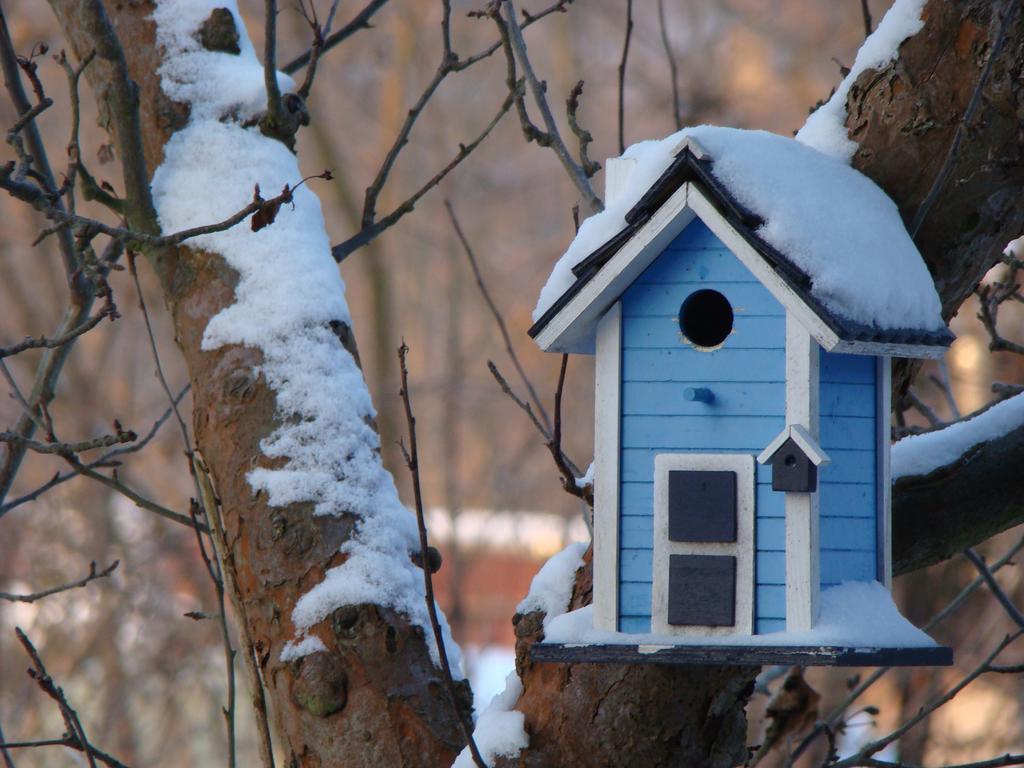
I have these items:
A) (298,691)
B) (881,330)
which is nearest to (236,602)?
(298,691)

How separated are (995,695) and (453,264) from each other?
21.7ft

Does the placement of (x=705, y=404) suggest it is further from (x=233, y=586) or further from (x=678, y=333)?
(x=233, y=586)

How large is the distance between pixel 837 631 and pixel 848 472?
1.03 ft

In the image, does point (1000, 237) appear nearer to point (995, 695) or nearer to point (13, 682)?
point (995, 695)

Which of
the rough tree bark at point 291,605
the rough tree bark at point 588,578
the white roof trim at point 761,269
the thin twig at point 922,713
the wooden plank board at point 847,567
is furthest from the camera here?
the thin twig at point 922,713

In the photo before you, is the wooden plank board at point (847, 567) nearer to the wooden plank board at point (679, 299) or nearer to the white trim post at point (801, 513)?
the white trim post at point (801, 513)

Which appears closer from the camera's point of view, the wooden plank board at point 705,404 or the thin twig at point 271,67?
the wooden plank board at point 705,404

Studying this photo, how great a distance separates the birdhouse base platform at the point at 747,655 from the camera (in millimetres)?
1764

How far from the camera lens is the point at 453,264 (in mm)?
12391

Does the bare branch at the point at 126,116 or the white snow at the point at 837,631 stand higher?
the bare branch at the point at 126,116

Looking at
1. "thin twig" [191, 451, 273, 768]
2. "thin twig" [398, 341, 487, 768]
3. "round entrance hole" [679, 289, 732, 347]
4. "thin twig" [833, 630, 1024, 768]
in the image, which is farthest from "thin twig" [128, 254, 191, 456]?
"thin twig" [833, 630, 1024, 768]

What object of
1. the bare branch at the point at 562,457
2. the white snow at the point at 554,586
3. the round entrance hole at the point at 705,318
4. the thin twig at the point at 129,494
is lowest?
the white snow at the point at 554,586

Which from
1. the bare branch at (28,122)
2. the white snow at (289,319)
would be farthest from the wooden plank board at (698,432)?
the bare branch at (28,122)

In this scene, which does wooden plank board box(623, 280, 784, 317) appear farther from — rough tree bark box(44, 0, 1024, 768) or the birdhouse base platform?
the birdhouse base platform
